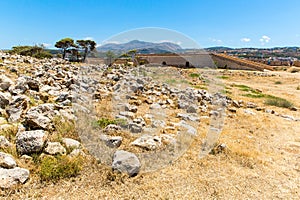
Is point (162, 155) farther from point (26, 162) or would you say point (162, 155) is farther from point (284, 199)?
point (26, 162)

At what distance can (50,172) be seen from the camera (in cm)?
292

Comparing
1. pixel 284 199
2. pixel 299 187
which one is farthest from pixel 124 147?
pixel 299 187

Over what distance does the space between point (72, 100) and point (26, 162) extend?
2845mm

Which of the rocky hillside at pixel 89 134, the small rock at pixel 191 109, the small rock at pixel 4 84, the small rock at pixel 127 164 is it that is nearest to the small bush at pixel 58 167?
the rocky hillside at pixel 89 134

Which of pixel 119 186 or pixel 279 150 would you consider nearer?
pixel 119 186

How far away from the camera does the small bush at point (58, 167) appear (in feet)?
9.53

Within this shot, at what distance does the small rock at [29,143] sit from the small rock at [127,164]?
1.11 meters

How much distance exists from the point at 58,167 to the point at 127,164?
36.7 inches

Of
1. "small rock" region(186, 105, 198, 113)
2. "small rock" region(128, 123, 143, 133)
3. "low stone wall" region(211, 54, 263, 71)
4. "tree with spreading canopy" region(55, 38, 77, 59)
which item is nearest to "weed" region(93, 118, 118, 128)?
"small rock" region(128, 123, 143, 133)

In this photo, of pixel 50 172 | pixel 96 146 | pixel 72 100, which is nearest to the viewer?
pixel 50 172

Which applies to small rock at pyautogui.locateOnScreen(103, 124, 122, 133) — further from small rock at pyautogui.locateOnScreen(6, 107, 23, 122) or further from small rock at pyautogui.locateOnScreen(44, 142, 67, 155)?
small rock at pyautogui.locateOnScreen(6, 107, 23, 122)

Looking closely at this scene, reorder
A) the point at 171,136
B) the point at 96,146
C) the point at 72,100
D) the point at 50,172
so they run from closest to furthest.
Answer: the point at 50,172, the point at 96,146, the point at 171,136, the point at 72,100

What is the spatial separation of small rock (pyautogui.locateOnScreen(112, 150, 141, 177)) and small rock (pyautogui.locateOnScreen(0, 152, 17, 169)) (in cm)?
129

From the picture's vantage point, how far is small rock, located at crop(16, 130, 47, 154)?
3.21 metres
